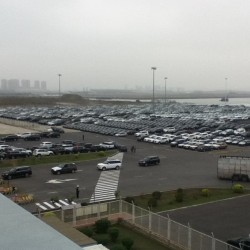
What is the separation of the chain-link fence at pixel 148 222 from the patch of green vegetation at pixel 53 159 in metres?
20.6

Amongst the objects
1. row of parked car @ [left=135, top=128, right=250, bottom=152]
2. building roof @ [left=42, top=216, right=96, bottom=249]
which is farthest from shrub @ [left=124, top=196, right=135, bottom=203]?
row of parked car @ [left=135, top=128, right=250, bottom=152]

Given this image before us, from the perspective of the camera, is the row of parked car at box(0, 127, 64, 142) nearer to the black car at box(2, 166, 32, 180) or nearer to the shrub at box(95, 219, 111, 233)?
the black car at box(2, 166, 32, 180)

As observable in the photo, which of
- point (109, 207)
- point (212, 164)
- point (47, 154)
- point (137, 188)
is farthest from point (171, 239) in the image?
point (47, 154)

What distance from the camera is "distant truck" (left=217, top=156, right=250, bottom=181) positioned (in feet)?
119

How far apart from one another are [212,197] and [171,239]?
34.1 ft

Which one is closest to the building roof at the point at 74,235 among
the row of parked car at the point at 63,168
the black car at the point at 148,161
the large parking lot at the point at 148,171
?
the large parking lot at the point at 148,171

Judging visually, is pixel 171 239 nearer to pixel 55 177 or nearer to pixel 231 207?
pixel 231 207

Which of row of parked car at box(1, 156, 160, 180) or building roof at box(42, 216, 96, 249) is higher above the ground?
building roof at box(42, 216, 96, 249)

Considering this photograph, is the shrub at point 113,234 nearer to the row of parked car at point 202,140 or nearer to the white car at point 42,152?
the white car at point 42,152

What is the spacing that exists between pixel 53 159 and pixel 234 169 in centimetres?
1931

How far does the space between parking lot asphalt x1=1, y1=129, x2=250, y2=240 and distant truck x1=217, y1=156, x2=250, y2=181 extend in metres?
0.94

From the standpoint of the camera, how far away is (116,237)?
2070cm

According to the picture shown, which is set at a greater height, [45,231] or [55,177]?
[45,231]

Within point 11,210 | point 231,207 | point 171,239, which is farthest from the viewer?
point 231,207
